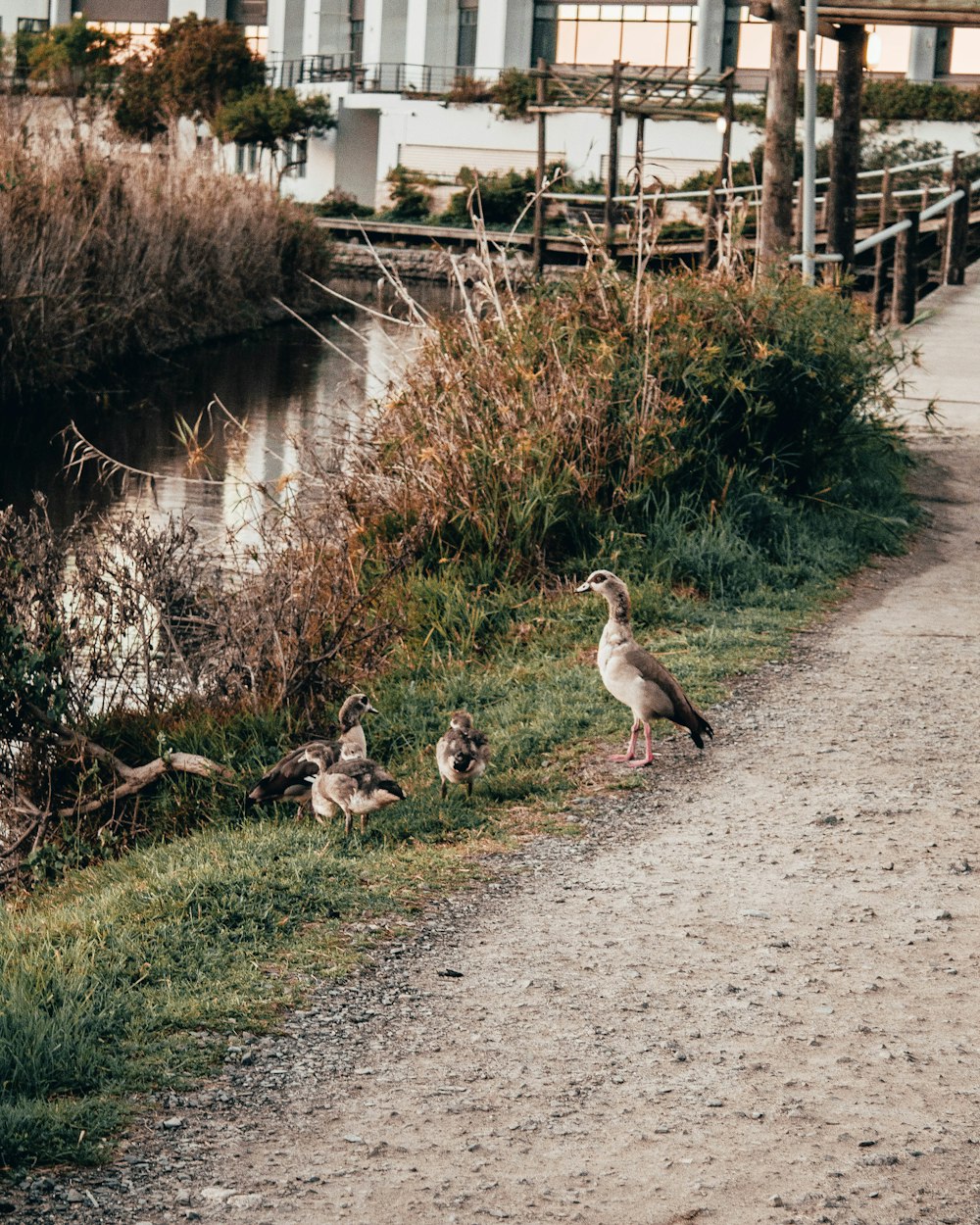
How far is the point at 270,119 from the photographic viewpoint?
53469 millimetres

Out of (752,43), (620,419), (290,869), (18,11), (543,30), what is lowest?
(290,869)

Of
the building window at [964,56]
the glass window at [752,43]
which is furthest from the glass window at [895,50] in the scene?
the glass window at [752,43]

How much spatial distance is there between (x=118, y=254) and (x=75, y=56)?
36925mm

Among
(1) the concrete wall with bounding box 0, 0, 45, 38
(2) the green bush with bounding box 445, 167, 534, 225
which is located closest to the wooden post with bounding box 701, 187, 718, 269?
(2) the green bush with bounding box 445, 167, 534, 225

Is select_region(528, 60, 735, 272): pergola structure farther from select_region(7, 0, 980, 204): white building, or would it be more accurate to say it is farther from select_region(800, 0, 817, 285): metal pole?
select_region(800, 0, 817, 285): metal pole

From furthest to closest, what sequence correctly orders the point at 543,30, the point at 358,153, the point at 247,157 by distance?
the point at 247,157 → the point at 358,153 → the point at 543,30

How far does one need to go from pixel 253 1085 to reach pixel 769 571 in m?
6.25

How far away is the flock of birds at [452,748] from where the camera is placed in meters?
6.33

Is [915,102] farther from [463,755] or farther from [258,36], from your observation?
[463,755]

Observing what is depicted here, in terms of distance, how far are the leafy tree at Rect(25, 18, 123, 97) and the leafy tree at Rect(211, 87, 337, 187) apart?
505cm

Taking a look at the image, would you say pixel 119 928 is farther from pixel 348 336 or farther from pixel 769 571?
pixel 348 336

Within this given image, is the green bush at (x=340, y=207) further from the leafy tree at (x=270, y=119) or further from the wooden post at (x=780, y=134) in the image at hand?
the wooden post at (x=780, y=134)

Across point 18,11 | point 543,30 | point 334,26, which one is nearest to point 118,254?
point 543,30

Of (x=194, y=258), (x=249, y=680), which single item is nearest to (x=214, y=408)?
(x=194, y=258)
